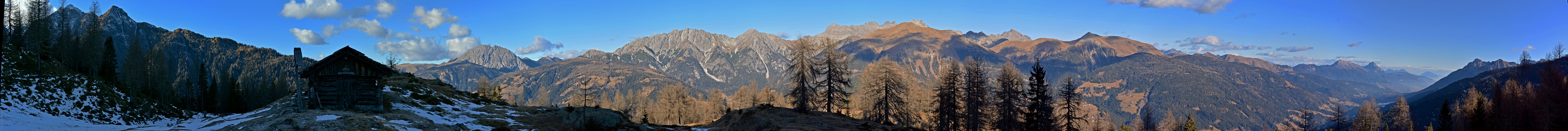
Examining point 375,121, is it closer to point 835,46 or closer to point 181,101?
point 835,46

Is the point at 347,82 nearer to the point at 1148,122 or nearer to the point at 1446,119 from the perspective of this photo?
the point at 1148,122

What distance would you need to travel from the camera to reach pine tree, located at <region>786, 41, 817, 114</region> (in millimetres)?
43094

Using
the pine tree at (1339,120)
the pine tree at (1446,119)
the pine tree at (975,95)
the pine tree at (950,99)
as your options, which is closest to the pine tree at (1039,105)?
the pine tree at (975,95)

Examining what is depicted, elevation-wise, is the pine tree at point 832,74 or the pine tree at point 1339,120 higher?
the pine tree at point 832,74

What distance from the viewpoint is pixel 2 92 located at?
1286 inches

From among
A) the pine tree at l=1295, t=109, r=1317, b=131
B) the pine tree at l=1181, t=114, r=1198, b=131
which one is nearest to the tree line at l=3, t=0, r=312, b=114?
the pine tree at l=1181, t=114, r=1198, b=131

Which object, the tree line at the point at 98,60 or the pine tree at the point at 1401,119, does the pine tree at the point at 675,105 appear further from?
the pine tree at the point at 1401,119

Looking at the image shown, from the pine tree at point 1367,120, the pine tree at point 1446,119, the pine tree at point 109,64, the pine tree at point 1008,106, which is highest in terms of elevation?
the pine tree at point 109,64

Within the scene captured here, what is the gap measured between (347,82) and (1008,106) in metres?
38.7

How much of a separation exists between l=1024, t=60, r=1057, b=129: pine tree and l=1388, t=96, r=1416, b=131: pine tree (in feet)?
270

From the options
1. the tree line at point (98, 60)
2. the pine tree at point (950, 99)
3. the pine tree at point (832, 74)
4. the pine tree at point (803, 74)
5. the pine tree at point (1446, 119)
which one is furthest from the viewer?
the pine tree at point (1446, 119)

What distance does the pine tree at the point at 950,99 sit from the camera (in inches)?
1757

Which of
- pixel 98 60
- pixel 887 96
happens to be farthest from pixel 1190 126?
pixel 98 60

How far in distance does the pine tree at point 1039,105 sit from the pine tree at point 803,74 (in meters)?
14.3
